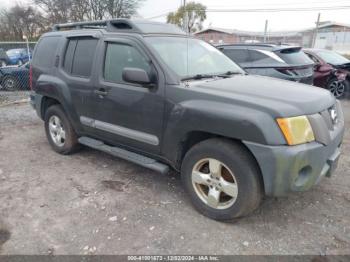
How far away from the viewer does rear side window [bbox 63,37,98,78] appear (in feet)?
13.8

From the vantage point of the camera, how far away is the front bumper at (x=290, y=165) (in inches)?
103

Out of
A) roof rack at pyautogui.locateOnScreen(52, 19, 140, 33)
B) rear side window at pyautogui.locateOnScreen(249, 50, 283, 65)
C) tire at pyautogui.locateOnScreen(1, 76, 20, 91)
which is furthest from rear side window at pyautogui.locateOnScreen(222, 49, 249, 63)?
tire at pyautogui.locateOnScreen(1, 76, 20, 91)

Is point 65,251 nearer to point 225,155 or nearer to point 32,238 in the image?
point 32,238

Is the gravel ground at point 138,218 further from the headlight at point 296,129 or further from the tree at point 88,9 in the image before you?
the tree at point 88,9

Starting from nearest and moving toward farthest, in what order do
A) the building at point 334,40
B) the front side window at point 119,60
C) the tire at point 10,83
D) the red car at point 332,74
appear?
the front side window at point 119,60
the red car at point 332,74
the tire at point 10,83
the building at point 334,40

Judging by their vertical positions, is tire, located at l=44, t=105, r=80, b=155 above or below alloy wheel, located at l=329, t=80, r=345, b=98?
above

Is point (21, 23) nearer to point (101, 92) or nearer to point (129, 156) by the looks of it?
point (101, 92)

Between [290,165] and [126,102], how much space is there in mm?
1959

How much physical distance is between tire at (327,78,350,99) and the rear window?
259cm

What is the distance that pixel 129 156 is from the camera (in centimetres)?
383

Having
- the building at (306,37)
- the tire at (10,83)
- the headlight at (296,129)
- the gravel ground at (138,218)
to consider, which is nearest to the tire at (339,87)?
the gravel ground at (138,218)

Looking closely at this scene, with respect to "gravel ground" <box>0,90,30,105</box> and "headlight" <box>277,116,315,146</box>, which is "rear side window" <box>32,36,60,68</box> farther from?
"gravel ground" <box>0,90,30,105</box>

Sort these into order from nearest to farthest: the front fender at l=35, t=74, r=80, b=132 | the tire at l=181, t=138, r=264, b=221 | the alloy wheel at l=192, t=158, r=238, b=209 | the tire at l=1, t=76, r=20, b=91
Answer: the tire at l=181, t=138, r=264, b=221, the alloy wheel at l=192, t=158, r=238, b=209, the front fender at l=35, t=74, r=80, b=132, the tire at l=1, t=76, r=20, b=91

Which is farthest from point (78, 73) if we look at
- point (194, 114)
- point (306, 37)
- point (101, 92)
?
point (306, 37)
